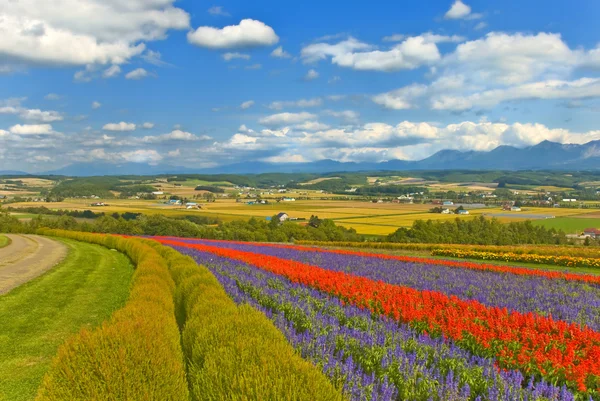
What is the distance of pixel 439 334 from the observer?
8.43 meters

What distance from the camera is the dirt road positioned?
17.0 metres

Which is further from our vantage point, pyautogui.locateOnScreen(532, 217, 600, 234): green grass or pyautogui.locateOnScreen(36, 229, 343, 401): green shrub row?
pyautogui.locateOnScreen(532, 217, 600, 234): green grass

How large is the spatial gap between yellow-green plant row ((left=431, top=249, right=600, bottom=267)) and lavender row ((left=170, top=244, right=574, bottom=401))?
21.5m

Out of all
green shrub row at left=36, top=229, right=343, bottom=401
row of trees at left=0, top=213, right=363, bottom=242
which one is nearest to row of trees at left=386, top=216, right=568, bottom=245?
row of trees at left=0, top=213, right=363, bottom=242

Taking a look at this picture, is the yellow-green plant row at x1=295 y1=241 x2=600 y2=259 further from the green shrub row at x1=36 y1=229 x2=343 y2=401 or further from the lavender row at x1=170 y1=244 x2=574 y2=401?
the green shrub row at x1=36 y1=229 x2=343 y2=401

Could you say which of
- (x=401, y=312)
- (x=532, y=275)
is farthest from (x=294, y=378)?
(x=532, y=275)

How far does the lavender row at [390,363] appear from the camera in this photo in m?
5.11

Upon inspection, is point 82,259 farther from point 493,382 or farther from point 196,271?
point 493,382

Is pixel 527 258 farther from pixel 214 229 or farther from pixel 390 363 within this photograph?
pixel 214 229

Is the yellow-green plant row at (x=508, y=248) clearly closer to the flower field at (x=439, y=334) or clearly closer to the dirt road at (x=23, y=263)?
→ the flower field at (x=439, y=334)

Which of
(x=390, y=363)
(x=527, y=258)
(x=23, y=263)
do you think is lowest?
(x=527, y=258)

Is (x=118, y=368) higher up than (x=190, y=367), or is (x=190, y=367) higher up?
(x=118, y=368)

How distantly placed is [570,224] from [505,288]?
77366 mm

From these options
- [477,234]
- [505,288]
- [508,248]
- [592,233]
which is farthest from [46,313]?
[592,233]
